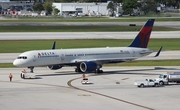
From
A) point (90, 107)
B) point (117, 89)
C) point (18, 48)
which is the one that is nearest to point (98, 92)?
point (117, 89)

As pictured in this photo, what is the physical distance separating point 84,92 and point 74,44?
58.5m

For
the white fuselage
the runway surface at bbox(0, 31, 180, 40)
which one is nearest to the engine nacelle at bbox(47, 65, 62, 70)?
the white fuselage

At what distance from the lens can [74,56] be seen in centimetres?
7606

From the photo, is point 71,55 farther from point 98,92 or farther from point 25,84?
point 98,92

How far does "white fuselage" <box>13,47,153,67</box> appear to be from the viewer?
72875 mm

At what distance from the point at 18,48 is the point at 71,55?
3778 centimetres

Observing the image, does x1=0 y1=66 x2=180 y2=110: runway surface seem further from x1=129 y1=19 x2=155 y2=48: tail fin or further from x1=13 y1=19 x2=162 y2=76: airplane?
x1=129 y1=19 x2=155 y2=48: tail fin

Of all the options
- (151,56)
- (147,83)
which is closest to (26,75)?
(147,83)

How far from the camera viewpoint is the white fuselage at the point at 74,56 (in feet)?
239

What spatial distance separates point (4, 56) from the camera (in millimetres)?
99438

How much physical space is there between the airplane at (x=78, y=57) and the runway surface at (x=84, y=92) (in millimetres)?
1477

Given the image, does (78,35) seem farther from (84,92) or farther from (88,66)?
(84,92)

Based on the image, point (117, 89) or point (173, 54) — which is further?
point (173, 54)

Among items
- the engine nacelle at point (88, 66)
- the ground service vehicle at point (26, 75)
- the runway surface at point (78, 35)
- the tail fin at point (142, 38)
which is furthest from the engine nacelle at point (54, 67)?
the runway surface at point (78, 35)
